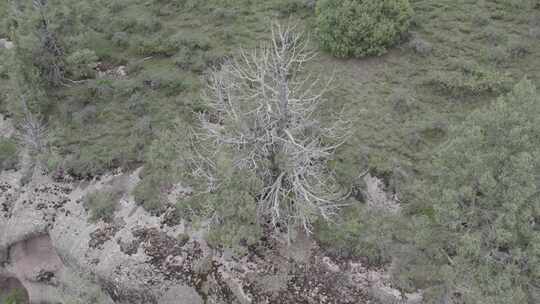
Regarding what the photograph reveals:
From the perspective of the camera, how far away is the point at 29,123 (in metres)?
19.6

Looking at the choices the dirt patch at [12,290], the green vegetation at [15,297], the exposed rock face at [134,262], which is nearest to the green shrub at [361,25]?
the exposed rock face at [134,262]

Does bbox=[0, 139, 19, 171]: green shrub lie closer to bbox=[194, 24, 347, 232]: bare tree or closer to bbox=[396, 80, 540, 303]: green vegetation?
bbox=[194, 24, 347, 232]: bare tree

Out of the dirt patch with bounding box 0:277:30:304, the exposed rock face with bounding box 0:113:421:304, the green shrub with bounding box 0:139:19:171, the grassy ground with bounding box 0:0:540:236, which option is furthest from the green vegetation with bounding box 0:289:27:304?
the grassy ground with bounding box 0:0:540:236

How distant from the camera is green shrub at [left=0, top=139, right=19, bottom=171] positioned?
21281mm

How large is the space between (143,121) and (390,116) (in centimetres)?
1212

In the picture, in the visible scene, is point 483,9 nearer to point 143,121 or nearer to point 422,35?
point 422,35

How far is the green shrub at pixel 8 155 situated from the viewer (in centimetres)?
2128

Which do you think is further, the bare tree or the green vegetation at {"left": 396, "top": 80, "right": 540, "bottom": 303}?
the bare tree

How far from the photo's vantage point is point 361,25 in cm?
2172

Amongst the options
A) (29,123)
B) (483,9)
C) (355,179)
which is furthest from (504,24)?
(29,123)

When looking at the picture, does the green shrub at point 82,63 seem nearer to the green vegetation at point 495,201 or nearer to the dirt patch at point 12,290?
the dirt patch at point 12,290

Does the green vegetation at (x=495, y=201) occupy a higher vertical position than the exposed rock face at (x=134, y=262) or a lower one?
higher

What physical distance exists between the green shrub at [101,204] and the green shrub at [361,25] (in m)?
13.5

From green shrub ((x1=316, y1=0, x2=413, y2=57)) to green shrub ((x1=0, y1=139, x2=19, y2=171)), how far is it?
17.0m
